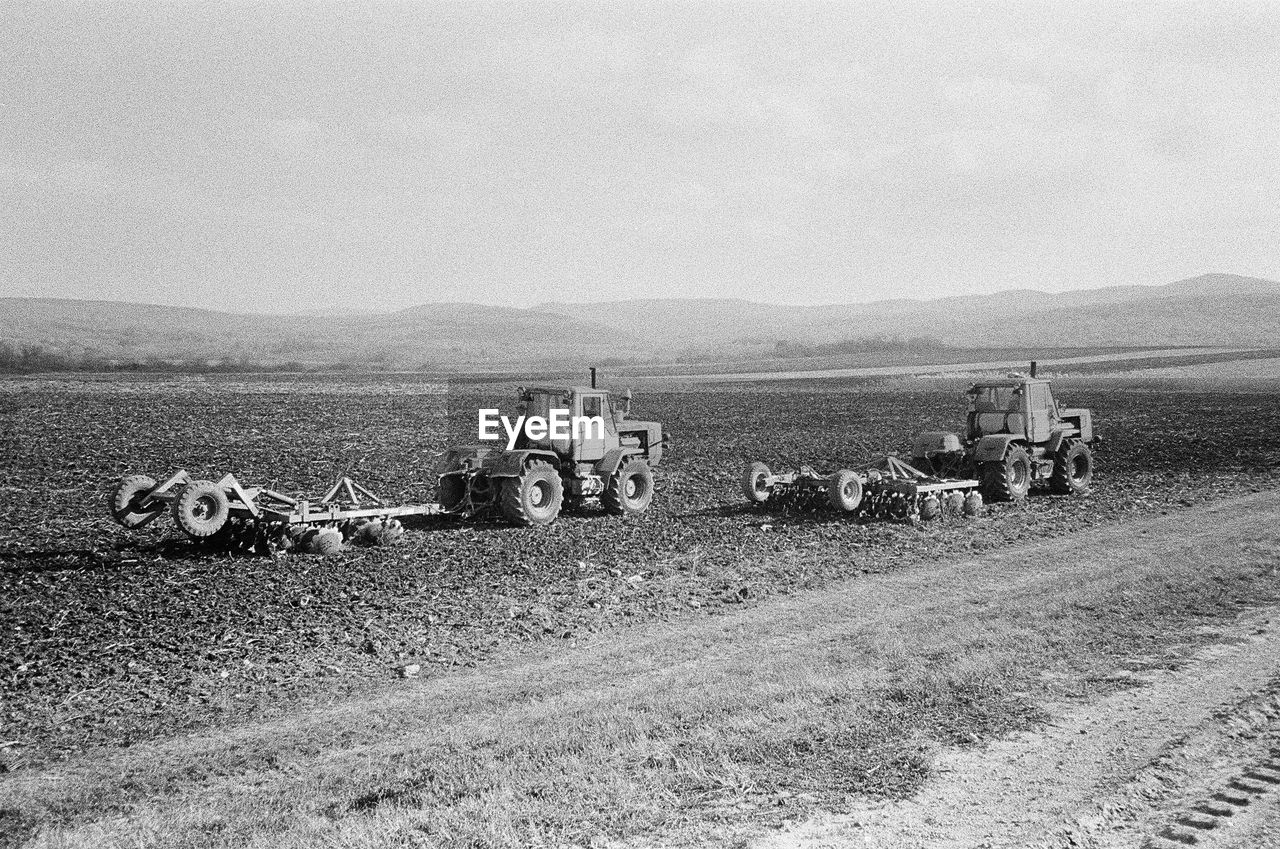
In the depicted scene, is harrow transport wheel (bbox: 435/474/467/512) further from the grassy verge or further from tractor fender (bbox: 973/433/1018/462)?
tractor fender (bbox: 973/433/1018/462)

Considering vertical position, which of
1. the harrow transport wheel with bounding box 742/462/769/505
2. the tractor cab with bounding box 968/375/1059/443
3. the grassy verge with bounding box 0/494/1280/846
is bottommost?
the grassy verge with bounding box 0/494/1280/846

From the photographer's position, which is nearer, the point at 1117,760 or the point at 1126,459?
the point at 1117,760

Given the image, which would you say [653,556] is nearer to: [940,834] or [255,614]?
[255,614]

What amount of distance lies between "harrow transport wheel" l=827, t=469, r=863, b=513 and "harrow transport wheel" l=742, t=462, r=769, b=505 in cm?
130

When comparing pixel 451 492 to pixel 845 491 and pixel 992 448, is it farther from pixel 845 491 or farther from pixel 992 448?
pixel 992 448

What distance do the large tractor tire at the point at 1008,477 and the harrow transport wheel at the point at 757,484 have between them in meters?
4.33

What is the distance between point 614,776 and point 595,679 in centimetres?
224

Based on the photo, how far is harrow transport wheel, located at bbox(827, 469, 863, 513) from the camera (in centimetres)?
1622

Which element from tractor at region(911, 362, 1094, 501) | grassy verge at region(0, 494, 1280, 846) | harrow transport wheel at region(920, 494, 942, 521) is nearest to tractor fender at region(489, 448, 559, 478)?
grassy verge at region(0, 494, 1280, 846)

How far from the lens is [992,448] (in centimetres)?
1841

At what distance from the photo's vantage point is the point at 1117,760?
22.4ft

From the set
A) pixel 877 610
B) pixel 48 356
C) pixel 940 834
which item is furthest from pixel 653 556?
pixel 48 356

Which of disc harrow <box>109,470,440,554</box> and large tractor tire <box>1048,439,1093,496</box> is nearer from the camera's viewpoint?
disc harrow <box>109,470,440,554</box>

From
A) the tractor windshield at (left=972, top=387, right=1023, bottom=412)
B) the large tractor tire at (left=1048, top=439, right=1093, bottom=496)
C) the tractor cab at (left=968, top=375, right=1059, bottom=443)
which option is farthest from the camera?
the large tractor tire at (left=1048, top=439, right=1093, bottom=496)
